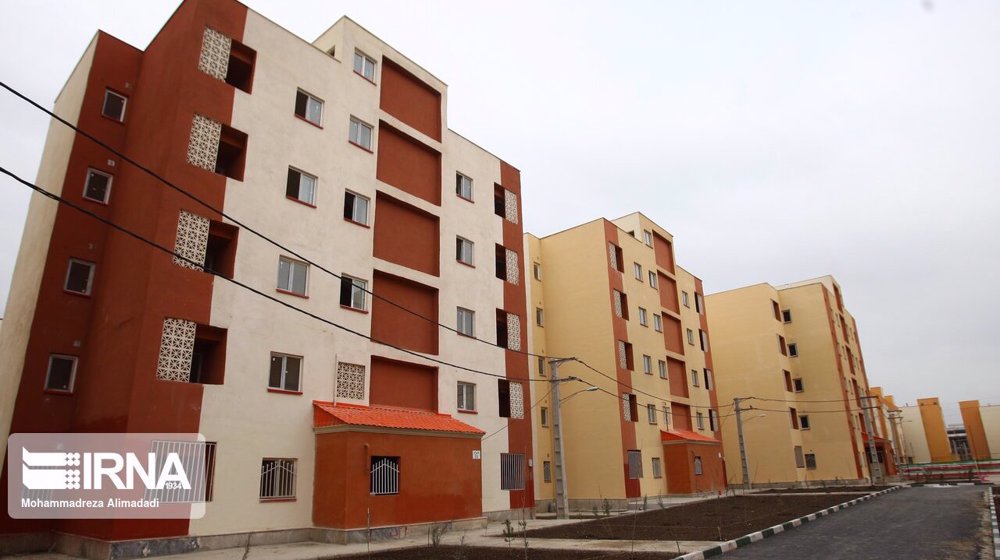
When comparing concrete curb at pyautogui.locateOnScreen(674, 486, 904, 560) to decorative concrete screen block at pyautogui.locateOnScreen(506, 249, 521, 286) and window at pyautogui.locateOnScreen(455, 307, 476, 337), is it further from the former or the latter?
decorative concrete screen block at pyautogui.locateOnScreen(506, 249, 521, 286)

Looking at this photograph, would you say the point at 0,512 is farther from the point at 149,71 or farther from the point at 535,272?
the point at 535,272

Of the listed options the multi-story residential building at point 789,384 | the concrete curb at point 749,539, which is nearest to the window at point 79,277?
the concrete curb at point 749,539

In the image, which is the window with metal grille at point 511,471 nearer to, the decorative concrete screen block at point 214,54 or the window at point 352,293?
the window at point 352,293

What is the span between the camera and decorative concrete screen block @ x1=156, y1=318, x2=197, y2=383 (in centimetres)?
1756

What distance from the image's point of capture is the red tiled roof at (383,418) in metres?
20.3

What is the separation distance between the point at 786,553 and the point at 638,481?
23987mm

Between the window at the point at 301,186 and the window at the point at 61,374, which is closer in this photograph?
the window at the point at 61,374

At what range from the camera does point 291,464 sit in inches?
782

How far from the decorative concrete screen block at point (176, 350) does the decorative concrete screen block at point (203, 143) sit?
544 centimetres

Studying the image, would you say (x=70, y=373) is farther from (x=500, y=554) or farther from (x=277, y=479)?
(x=500, y=554)

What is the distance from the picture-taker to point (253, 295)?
65.6 ft

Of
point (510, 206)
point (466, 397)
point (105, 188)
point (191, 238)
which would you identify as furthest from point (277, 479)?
point (510, 206)

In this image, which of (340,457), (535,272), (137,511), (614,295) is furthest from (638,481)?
(137,511)

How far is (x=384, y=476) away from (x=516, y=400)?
11.4 metres
